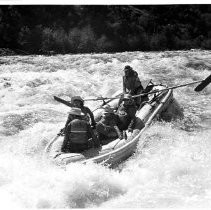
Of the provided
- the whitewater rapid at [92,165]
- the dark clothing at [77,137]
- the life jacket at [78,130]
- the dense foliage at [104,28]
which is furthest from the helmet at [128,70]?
the dense foliage at [104,28]

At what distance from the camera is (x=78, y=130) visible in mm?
6477

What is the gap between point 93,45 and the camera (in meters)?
22.2

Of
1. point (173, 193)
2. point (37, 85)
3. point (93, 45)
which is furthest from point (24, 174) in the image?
point (93, 45)

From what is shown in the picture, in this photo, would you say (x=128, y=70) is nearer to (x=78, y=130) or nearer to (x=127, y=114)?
(x=127, y=114)

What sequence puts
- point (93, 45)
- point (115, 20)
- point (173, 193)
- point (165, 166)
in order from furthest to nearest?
point (115, 20)
point (93, 45)
point (165, 166)
point (173, 193)

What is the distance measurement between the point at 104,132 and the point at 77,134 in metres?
0.89

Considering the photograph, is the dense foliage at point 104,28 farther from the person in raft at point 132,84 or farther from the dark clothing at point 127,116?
the dark clothing at point 127,116

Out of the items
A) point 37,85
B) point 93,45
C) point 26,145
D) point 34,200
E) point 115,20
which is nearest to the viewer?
point 34,200

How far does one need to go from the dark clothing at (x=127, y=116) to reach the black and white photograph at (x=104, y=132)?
0.02m

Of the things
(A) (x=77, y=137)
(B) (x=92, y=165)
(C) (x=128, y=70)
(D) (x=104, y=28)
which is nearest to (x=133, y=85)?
(C) (x=128, y=70)

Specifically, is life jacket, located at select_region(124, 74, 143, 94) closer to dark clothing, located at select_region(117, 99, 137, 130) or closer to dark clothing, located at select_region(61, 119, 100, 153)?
dark clothing, located at select_region(117, 99, 137, 130)

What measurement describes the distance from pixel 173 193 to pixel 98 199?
1156 mm

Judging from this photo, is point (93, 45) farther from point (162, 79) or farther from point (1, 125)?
point (1, 125)

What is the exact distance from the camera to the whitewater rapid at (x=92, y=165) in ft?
18.9
